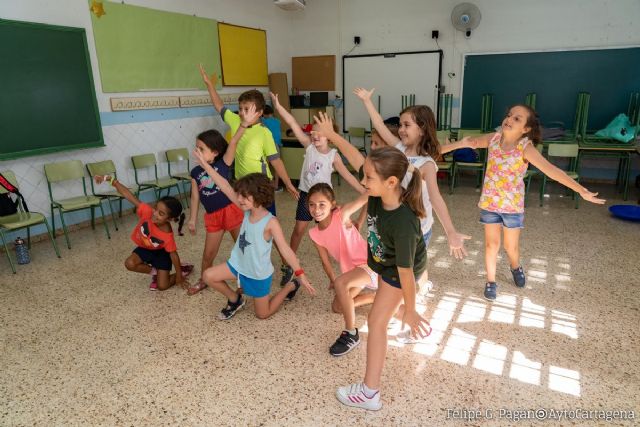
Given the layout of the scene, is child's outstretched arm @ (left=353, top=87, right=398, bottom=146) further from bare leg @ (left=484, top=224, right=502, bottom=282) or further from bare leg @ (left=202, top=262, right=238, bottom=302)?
bare leg @ (left=202, top=262, right=238, bottom=302)

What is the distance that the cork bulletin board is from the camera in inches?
318

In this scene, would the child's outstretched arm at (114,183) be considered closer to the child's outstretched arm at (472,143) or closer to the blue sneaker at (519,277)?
the child's outstretched arm at (472,143)

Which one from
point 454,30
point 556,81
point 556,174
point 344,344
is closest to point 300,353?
point 344,344

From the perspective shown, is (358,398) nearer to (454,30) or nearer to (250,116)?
(250,116)

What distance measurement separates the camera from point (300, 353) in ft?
8.05

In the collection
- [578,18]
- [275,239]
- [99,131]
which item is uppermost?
[578,18]

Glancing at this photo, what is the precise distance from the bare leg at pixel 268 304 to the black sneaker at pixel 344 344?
553 millimetres

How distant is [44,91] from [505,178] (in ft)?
15.1

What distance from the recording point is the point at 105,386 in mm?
2229

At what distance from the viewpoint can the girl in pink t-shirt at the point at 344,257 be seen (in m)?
2.45

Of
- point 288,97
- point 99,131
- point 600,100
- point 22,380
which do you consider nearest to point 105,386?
point 22,380

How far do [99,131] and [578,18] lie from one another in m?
6.90

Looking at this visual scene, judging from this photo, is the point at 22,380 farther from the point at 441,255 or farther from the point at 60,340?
the point at 441,255

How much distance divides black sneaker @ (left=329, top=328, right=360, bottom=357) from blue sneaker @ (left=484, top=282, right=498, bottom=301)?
113cm
